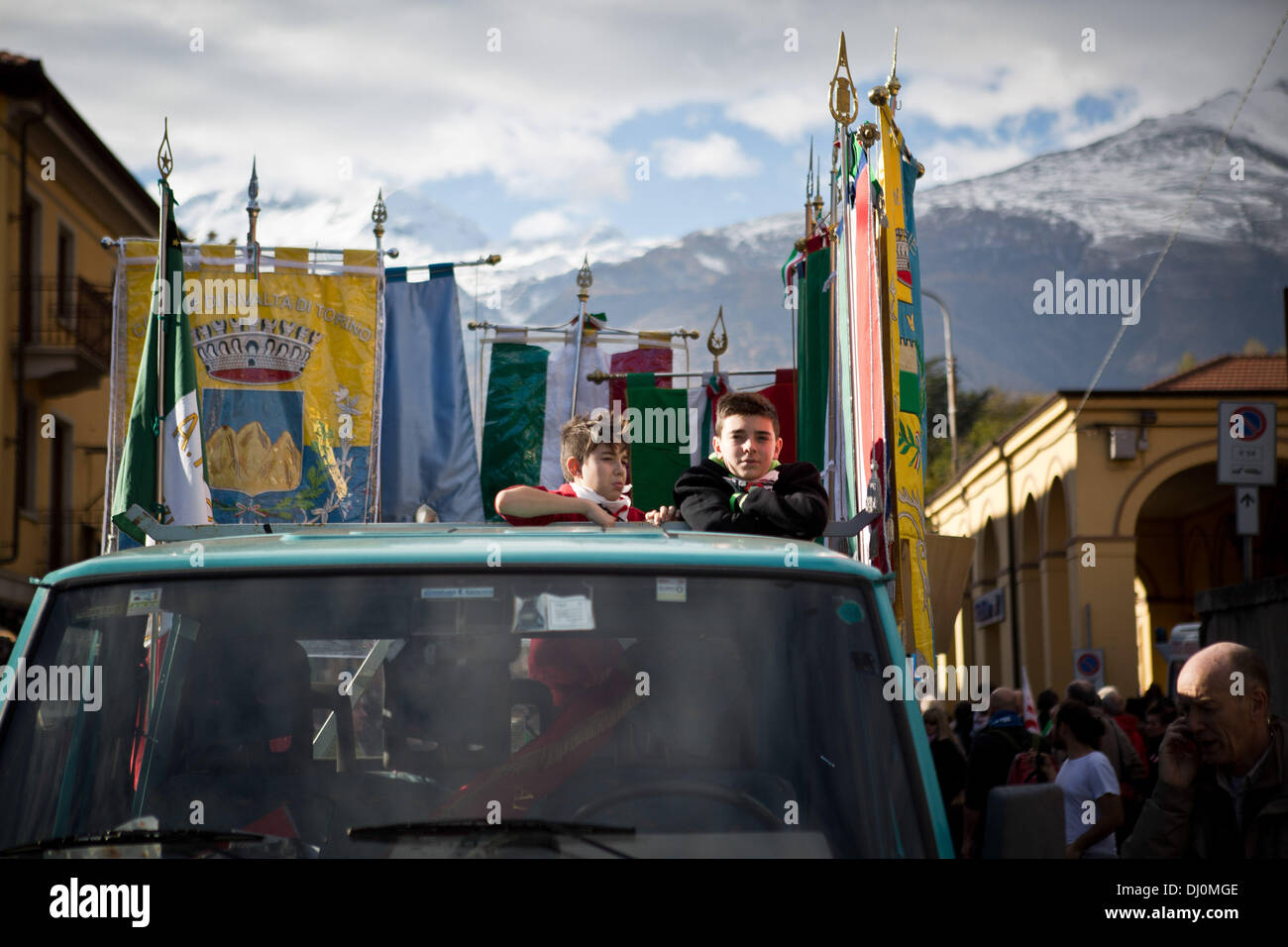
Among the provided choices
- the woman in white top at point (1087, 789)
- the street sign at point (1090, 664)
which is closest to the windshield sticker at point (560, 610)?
the woman in white top at point (1087, 789)

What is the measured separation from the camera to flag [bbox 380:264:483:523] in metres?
12.8

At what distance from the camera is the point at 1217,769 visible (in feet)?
12.7

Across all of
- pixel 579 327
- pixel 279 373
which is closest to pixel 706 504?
pixel 279 373

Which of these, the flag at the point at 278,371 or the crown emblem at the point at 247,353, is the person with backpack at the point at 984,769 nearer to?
the flag at the point at 278,371

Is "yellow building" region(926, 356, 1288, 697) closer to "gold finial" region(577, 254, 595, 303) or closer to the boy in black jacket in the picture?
"gold finial" region(577, 254, 595, 303)

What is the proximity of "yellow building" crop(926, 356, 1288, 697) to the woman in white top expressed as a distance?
14.4 m

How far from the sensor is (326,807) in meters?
2.78

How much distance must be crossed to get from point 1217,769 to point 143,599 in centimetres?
269

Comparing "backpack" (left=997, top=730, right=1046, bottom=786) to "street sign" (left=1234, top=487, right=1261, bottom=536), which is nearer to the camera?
"backpack" (left=997, top=730, right=1046, bottom=786)

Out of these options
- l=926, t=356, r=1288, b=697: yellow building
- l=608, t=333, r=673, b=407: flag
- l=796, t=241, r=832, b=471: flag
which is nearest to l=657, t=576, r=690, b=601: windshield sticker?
l=796, t=241, r=832, b=471: flag

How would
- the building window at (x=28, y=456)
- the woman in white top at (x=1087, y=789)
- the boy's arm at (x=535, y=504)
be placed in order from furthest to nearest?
the building window at (x=28, y=456) < the woman in white top at (x=1087, y=789) < the boy's arm at (x=535, y=504)

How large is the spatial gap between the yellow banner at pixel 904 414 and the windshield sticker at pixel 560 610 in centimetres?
385

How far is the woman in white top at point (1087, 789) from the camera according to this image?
7.42 meters

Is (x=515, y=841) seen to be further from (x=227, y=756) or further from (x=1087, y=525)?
(x=1087, y=525)
